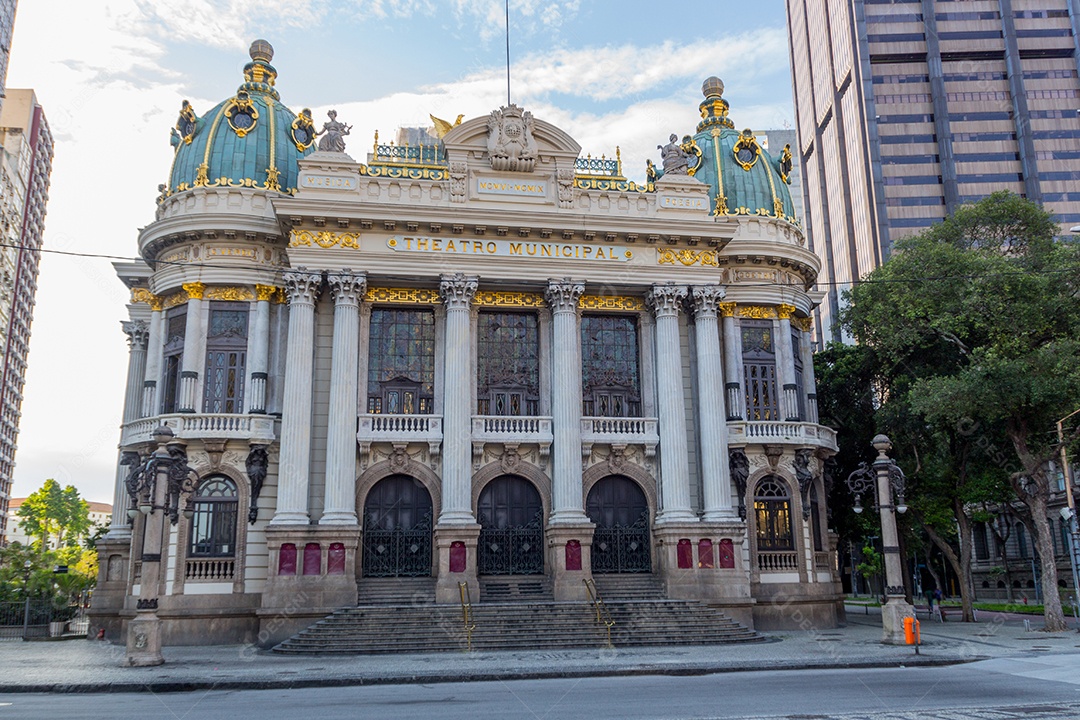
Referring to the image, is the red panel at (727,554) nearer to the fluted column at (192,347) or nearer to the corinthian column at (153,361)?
the fluted column at (192,347)

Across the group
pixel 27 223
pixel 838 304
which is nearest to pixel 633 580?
pixel 838 304

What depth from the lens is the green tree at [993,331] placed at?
3195cm

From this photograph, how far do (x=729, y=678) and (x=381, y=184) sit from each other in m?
22.6

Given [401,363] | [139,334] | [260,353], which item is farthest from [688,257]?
[139,334]

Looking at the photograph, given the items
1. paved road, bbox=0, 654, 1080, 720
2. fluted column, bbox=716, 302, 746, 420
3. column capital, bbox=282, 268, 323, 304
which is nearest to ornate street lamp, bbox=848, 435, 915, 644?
paved road, bbox=0, 654, 1080, 720

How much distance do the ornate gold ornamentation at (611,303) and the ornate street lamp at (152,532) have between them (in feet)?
54.0

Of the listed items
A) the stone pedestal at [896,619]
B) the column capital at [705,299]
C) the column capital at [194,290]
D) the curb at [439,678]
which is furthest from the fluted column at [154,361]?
the stone pedestal at [896,619]

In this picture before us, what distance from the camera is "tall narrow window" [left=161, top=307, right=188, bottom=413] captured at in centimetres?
3488

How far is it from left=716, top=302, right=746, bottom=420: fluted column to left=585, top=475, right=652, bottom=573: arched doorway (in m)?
5.25

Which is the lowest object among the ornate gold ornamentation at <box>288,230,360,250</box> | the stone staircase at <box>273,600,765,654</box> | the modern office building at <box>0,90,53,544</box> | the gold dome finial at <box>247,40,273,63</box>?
the stone staircase at <box>273,600,765,654</box>

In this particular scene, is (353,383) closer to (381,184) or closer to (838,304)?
(381,184)

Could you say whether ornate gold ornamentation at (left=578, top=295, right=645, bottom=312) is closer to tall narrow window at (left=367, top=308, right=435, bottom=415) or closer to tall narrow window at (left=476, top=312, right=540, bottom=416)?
tall narrow window at (left=476, top=312, right=540, bottom=416)

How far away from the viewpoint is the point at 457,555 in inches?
1260

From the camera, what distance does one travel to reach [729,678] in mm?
20469
